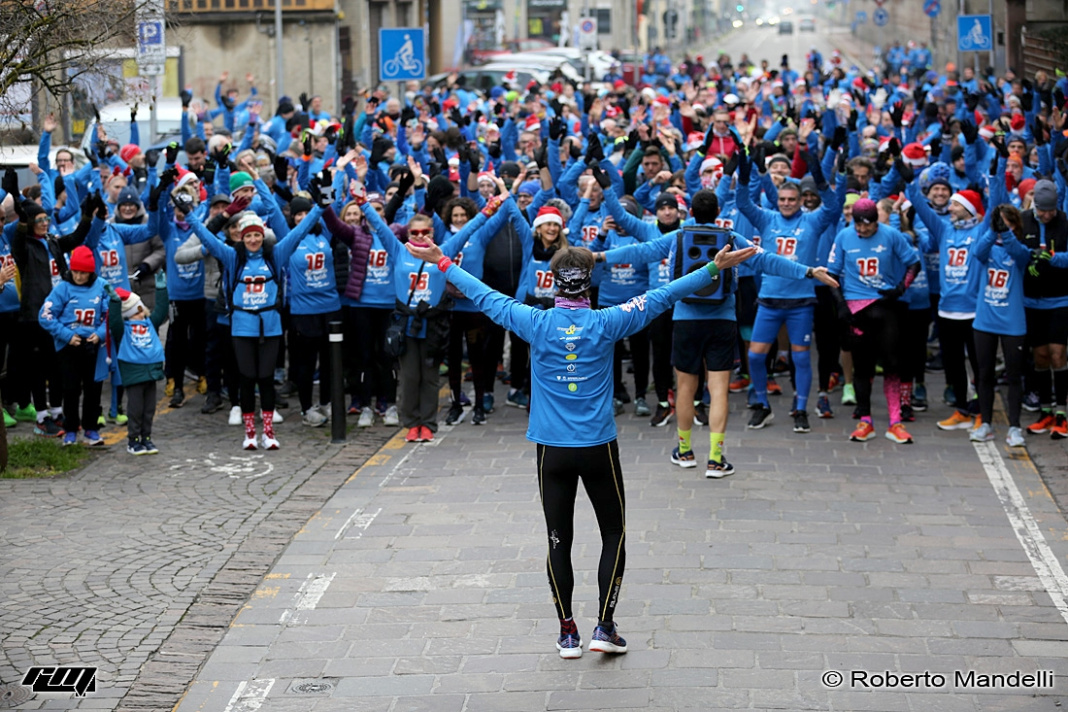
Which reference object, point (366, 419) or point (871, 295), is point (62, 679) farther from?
point (871, 295)

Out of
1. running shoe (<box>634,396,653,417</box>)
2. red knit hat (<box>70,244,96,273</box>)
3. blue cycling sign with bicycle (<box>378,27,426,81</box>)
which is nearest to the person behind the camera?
red knit hat (<box>70,244,96,273</box>)

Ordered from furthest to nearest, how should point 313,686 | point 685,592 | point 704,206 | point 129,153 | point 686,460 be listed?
point 129,153 < point 686,460 < point 704,206 < point 685,592 < point 313,686

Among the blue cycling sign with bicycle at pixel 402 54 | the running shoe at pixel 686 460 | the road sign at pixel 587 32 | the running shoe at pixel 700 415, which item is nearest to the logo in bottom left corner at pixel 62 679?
the running shoe at pixel 686 460

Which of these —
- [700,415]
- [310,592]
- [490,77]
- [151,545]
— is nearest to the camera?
[310,592]

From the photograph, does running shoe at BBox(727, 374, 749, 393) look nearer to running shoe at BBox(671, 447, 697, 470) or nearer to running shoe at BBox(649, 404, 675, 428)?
running shoe at BBox(649, 404, 675, 428)

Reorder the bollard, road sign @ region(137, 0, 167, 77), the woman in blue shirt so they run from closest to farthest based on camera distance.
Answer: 1. the woman in blue shirt
2. the bollard
3. road sign @ region(137, 0, 167, 77)

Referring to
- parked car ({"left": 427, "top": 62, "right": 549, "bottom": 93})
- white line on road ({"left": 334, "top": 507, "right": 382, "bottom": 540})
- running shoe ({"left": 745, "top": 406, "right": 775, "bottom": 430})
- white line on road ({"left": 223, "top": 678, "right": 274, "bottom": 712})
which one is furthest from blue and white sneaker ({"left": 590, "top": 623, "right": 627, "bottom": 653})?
parked car ({"left": 427, "top": 62, "right": 549, "bottom": 93})

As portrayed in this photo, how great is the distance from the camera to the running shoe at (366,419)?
12.6m

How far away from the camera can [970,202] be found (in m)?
12.0

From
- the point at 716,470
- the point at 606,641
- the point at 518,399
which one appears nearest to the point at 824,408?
the point at 716,470

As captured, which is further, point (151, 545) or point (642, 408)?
point (642, 408)

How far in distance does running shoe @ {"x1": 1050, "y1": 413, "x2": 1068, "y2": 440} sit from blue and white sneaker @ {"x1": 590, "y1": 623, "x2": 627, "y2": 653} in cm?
590

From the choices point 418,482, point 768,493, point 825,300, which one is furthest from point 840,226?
point 418,482

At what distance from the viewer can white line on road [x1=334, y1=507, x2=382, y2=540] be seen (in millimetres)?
9406
